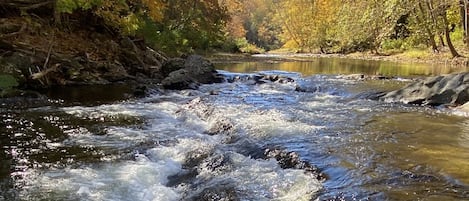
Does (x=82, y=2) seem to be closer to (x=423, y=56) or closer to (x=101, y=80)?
(x=101, y=80)

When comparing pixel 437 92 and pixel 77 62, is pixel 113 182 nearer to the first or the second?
pixel 437 92

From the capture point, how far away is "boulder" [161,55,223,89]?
14086 millimetres

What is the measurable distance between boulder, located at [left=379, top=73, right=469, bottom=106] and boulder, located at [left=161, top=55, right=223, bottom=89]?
6.04m

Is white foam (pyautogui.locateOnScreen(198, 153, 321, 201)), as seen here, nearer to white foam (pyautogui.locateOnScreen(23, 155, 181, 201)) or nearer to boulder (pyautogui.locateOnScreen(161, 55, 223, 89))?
white foam (pyautogui.locateOnScreen(23, 155, 181, 201))

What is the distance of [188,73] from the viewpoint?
51.1ft

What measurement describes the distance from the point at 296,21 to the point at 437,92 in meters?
48.5

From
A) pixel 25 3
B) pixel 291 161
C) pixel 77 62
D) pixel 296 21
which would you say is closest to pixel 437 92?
pixel 291 161

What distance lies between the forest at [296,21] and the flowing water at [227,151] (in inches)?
180

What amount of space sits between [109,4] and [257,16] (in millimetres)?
73567

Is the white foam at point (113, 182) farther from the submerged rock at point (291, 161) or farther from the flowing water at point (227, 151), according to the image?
the submerged rock at point (291, 161)

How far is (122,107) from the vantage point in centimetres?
1005

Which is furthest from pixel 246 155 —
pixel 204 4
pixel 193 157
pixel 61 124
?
pixel 204 4

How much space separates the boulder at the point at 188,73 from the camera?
14.1m

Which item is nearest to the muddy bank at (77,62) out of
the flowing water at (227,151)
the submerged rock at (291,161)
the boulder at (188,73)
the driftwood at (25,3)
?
the boulder at (188,73)
